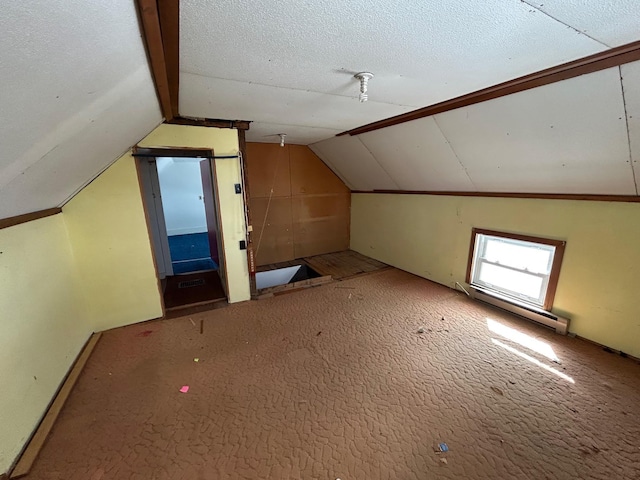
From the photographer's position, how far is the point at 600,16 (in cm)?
103

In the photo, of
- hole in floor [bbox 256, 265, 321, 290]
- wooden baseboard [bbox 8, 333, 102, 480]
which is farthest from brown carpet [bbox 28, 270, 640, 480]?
hole in floor [bbox 256, 265, 321, 290]

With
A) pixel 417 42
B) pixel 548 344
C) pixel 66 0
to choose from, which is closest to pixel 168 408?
pixel 66 0

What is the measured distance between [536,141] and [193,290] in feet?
13.4

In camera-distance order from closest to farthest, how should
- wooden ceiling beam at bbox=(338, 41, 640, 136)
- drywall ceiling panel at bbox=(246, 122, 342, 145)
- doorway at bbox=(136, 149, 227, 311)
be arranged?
wooden ceiling beam at bbox=(338, 41, 640, 136) < drywall ceiling panel at bbox=(246, 122, 342, 145) < doorway at bbox=(136, 149, 227, 311)

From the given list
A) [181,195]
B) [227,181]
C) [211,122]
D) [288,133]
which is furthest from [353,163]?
[181,195]

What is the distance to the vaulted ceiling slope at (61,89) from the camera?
2.09ft

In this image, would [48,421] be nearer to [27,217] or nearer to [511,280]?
[27,217]

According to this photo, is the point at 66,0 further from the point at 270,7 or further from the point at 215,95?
the point at 215,95

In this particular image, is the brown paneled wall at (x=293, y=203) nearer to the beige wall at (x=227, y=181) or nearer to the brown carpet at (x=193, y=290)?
the brown carpet at (x=193, y=290)

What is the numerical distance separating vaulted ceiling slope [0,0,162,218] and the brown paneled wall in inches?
98.8

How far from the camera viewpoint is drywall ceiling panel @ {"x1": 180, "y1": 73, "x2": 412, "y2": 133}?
69.4 inches

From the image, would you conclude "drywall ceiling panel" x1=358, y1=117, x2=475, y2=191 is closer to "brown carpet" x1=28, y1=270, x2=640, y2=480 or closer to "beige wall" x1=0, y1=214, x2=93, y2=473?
"brown carpet" x1=28, y1=270, x2=640, y2=480

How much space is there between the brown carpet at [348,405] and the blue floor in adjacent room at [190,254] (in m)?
1.93

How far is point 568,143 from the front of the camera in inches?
77.4
